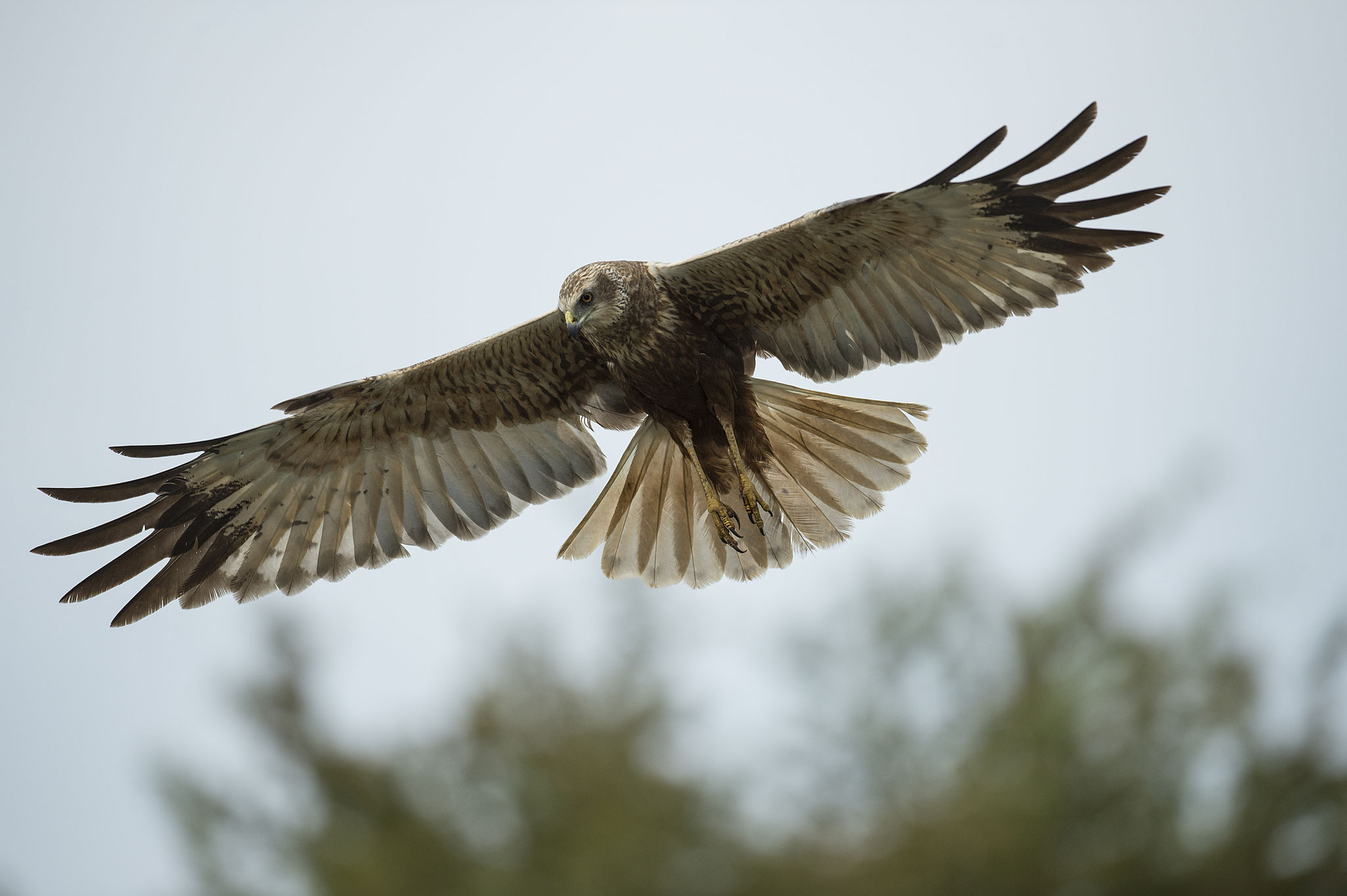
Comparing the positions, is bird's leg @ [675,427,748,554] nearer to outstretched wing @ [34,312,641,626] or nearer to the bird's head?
outstretched wing @ [34,312,641,626]

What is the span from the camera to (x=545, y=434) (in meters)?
6.62

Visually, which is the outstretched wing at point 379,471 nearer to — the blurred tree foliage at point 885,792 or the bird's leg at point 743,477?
the bird's leg at point 743,477

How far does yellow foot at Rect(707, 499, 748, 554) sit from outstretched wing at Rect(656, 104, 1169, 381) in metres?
0.85

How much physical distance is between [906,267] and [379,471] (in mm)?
3216

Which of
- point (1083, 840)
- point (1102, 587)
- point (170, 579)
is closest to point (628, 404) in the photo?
point (170, 579)

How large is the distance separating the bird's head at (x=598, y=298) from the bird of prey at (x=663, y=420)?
11 millimetres

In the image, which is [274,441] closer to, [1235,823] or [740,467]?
[740,467]

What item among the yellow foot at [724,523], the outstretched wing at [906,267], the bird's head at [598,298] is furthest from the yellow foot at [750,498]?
the bird's head at [598,298]

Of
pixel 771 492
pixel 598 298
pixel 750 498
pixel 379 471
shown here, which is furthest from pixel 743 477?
pixel 379 471

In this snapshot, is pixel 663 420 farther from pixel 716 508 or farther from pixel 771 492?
pixel 771 492

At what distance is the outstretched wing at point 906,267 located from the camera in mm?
5031

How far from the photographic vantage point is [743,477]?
219 inches

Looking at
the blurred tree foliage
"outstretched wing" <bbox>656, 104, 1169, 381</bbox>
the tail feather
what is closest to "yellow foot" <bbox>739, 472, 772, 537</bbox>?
the tail feather

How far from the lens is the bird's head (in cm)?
544
